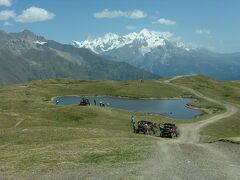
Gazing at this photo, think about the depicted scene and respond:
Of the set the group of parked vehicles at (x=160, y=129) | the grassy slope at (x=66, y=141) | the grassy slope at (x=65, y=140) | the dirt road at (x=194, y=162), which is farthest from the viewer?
the group of parked vehicles at (x=160, y=129)

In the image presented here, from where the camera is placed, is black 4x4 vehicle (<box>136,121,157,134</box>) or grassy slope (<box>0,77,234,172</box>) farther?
black 4x4 vehicle (<box>136,121,157,134</box>)

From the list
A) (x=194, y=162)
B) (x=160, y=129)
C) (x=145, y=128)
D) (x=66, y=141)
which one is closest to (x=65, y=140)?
(x=66, y=141)

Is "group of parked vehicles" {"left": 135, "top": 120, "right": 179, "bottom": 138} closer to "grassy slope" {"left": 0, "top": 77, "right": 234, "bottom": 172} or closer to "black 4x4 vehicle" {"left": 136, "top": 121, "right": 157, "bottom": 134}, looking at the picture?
"black 4x4 vehicle" {"left": 136, "top": 121, "right": 157, "bottom": 134}

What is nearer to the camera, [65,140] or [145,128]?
[65,140]

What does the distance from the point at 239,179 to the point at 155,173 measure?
7.17 metres

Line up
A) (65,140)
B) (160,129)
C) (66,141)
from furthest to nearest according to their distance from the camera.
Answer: (160,129) < (65,140) < (66,141)

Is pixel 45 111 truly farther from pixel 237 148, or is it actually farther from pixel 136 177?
pixel 136 177

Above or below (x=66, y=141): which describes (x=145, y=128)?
below

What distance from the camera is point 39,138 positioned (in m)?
75.8

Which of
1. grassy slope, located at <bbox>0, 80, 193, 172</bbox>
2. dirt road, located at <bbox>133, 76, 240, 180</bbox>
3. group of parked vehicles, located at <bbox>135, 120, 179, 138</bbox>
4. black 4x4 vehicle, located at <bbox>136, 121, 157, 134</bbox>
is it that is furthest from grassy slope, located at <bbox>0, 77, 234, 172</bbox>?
group of parked vehicles, located at <bbox>135, 120, 179, 138</bbox>

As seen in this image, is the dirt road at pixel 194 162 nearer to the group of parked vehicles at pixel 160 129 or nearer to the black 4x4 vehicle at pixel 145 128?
the group of parked vehicles at pixel 160 129

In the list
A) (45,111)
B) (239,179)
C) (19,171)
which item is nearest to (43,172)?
(19,171)

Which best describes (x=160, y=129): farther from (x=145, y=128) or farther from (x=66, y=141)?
(x=66, y=141)

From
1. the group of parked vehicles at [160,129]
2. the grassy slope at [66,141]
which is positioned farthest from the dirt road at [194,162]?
the group of parked vehicles at [160,129]
